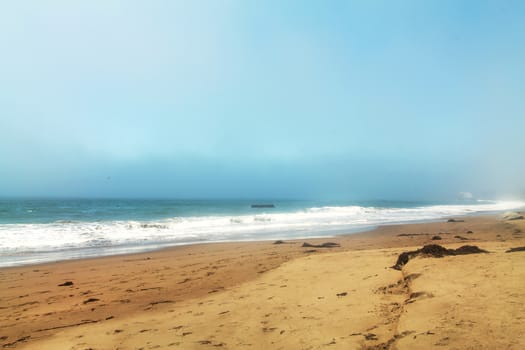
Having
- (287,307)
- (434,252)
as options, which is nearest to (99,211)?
(434,252)

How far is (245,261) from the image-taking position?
1102cm

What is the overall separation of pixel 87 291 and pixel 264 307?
4783 millimetres

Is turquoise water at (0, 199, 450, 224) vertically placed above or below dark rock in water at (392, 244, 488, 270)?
below

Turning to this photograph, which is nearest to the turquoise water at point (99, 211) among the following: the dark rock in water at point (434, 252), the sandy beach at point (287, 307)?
the sandy beach at point (287, 307)

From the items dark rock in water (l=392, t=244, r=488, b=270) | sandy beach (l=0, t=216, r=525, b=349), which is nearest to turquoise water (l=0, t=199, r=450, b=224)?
sandy beach (l=0, t=216, r=525, b=349)

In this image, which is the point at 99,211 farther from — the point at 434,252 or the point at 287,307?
the point at 287,307

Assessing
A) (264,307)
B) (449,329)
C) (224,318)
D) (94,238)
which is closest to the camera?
(449,329)

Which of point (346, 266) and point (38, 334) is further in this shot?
point (346, 266)

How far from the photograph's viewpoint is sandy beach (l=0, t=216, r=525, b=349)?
154 inches

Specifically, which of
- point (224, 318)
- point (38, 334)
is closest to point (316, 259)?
point (224, 318)

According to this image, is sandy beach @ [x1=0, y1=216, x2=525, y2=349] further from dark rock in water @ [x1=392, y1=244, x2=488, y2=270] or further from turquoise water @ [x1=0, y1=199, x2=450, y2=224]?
turquoise water @ [x1=0, y1=199, x2=450, y2=224]

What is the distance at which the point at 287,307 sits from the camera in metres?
5.38

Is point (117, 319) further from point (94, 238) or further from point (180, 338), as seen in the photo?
point (94, 238)

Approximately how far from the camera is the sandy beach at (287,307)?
3.90m
